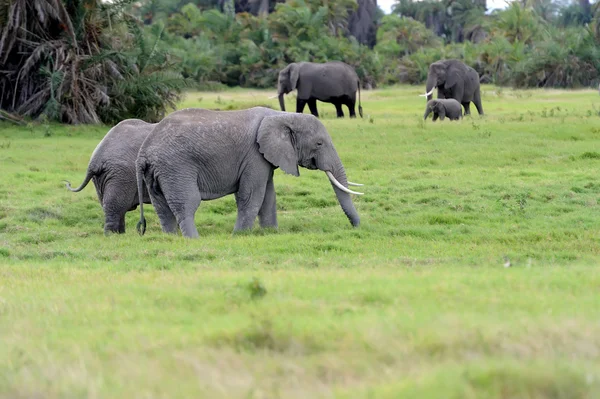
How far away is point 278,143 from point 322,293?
17.3 feet

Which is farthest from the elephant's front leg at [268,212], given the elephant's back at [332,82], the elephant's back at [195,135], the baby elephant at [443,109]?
the elephant's back at [332,82]

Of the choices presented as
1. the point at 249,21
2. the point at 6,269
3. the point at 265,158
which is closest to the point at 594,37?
the point at 249,21

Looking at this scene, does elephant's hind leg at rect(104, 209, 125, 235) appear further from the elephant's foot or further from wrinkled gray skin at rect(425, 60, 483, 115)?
wrinkled gray skin at rect(425, 60, 483, 115)

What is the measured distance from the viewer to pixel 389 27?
69.4m

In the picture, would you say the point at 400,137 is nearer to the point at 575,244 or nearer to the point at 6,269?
the point at 575,244

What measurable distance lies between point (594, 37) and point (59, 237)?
3568 cm

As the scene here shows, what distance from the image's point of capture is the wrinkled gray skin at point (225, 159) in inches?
459

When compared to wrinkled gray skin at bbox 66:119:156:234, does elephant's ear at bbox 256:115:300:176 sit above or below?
above

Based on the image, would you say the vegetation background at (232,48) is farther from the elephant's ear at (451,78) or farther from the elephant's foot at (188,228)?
the elephant's foot at (188,228)

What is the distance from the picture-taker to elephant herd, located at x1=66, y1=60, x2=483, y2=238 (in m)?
11.7

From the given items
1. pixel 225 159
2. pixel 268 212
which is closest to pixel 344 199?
pixel 268 212

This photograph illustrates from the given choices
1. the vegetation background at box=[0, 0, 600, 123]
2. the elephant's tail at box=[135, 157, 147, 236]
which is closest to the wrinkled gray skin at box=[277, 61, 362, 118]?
the vegetation background at box=[0, 0, 600, 123]

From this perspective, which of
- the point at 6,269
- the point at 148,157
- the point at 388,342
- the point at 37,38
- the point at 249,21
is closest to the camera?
the point at 388,342

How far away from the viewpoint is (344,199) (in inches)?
475
